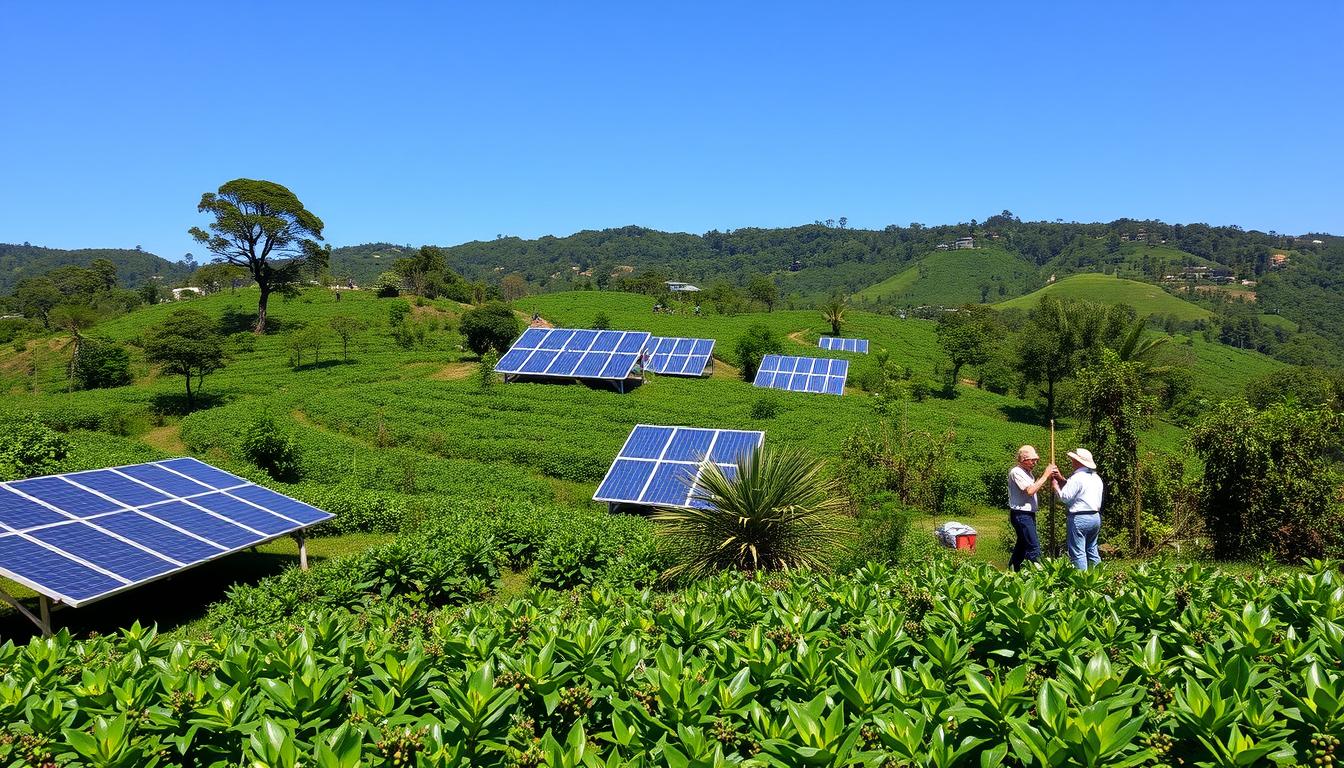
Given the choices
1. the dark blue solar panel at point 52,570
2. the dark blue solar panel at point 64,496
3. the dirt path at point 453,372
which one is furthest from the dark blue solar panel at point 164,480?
the dirt path at point 453,372

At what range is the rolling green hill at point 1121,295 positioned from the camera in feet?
439

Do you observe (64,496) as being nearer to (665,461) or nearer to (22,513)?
(22,513)

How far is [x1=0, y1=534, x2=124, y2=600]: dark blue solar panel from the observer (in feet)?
31.8

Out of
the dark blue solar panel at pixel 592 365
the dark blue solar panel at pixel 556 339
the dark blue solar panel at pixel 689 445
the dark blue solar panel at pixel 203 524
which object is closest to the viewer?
the dark blue solar panel at pixel 203 524

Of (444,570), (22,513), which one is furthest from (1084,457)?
(22,513)

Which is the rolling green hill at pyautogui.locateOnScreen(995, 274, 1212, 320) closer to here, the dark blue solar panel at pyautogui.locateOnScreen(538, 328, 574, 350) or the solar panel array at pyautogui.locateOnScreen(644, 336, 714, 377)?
the solar panel array at pyautogui.locateOnScreen(644, 336, 714, 377)

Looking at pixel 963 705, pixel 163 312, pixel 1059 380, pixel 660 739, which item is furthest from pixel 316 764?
pixel 163 312

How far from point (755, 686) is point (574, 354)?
38261mm

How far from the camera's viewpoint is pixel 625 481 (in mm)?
19844

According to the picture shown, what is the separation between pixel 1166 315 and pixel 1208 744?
153954 mm

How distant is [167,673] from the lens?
177 inches

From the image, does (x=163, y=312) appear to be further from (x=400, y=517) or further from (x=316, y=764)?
(x=316, y=764)

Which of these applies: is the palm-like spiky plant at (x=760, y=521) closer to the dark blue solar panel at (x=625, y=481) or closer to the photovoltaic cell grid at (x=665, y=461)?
the photovoltaic cell grid at (x=665, y=461)

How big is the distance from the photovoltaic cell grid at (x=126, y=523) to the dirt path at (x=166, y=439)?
1595 cm
